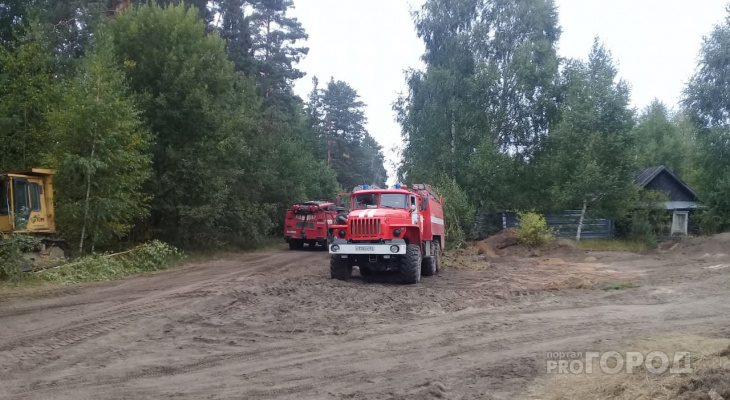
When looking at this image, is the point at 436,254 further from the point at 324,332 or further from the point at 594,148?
the point at 594,148

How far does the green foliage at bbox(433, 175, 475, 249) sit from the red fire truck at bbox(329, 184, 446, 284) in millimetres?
10655

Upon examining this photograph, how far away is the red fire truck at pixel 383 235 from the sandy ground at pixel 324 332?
1.72 ft

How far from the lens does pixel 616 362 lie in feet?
20.0

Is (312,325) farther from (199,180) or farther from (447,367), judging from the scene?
(199,180)

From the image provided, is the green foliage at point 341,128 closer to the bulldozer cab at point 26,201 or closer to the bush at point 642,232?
the bush at point 642,232

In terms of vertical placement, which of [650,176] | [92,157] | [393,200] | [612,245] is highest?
[92,157]

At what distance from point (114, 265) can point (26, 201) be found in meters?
2.78

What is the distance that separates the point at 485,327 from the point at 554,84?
25515mm

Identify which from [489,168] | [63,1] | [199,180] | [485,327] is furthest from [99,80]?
[489,168]

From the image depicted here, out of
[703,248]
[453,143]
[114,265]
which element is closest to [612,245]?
[703,248]

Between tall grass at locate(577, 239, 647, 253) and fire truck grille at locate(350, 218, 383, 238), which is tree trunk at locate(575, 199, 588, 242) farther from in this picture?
fire truck grille at locate(350, 218, 383, 238)

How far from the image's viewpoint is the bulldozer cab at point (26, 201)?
13945mm

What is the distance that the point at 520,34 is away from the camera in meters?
31.8

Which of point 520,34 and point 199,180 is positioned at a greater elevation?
point 520,34
